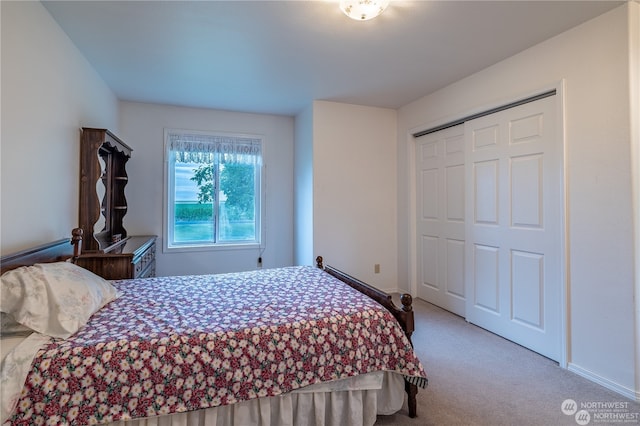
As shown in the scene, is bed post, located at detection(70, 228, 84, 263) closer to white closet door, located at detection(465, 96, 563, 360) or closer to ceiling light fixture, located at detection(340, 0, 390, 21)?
ceiling light fixture, located at detection(340, 0, 390, 21)

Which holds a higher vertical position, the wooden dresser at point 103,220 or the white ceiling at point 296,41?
the white ceiling at point 296,41

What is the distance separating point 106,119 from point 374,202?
10.5 ft

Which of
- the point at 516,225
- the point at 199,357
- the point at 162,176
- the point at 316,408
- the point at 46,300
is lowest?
the point at 316,408

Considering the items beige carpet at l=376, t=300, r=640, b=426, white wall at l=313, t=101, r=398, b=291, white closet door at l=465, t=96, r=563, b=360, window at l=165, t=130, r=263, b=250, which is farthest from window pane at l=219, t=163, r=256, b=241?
white closet door at l=465, t=96, r=563, b=360

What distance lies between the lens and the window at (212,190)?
4.01 metres

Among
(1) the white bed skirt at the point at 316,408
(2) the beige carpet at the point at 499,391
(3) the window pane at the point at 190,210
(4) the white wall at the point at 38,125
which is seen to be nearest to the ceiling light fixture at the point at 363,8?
(4) the white wall at the point at 38,125

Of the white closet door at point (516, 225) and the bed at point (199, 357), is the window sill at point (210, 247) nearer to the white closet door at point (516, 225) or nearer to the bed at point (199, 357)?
the bed at point (199, 357)

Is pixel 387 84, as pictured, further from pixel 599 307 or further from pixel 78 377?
pixel 78 377

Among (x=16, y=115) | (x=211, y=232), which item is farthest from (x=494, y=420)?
(x=211, y=232)

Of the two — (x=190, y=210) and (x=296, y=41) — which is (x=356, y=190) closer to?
(x=296, y=41)

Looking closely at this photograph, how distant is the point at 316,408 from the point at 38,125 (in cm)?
239

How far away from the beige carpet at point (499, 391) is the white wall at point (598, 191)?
20 centimetres

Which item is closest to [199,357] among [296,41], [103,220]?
[296,41]

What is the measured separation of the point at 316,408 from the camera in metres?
1.55
